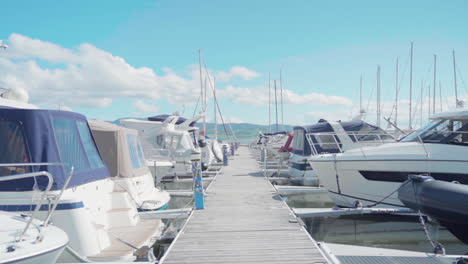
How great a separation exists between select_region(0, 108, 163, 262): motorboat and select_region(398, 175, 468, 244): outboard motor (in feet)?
17.4

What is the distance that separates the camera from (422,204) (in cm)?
769

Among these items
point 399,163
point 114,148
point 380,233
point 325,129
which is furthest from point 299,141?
point 114,148

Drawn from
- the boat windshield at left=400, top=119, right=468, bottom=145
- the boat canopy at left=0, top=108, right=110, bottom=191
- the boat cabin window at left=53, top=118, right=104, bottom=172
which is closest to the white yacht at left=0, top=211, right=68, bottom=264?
the boat canopy at left=0, top=108, right=110, bottom=191

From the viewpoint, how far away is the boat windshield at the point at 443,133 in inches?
394

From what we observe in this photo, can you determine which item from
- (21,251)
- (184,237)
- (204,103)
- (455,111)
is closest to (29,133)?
(21,251)

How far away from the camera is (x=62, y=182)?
245 inches

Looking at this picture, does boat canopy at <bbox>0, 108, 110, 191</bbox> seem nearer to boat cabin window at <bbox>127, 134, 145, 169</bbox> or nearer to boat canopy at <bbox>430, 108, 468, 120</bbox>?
boat cabin window at <bbox>127, 134, 145, 169</bbox>

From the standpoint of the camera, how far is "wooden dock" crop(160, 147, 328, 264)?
5965mm

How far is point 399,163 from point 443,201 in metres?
2.89

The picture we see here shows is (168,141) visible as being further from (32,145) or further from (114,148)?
(32,145)

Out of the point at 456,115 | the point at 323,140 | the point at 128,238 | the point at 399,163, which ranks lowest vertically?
the point at 128,238

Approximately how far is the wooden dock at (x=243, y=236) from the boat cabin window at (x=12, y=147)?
2769 millimetres

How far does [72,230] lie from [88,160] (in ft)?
5.83

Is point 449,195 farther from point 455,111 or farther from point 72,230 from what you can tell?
point 72,230
